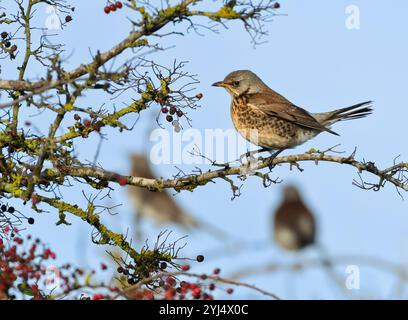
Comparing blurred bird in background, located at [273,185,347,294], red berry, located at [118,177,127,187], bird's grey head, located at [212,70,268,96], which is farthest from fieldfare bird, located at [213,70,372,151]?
blurred bird in background, located at [273,185,347,294]

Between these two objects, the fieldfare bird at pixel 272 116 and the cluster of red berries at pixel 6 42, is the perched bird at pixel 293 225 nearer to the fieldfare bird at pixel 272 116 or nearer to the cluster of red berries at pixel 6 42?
the fieldfare bird at pixel 272 116

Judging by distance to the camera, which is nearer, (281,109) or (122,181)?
(122,181)

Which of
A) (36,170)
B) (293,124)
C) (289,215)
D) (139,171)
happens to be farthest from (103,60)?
(139,171)

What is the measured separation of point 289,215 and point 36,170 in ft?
52.2

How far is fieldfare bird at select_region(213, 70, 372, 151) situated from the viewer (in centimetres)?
1060

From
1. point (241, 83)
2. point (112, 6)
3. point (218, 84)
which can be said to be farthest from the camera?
point (218, 84)

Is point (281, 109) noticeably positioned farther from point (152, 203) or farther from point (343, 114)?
point (152, 203)

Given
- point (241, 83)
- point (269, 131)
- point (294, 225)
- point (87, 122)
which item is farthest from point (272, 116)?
point (294, 225)

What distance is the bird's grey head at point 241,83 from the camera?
11516mm

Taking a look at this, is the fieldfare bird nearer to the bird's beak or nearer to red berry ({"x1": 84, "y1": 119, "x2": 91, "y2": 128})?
the bird's beak

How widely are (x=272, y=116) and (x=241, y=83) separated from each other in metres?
0.99

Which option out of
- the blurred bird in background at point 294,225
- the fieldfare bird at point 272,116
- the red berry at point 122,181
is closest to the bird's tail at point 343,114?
the fieldfare bird at point 272,116

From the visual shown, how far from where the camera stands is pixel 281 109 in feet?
36.1
